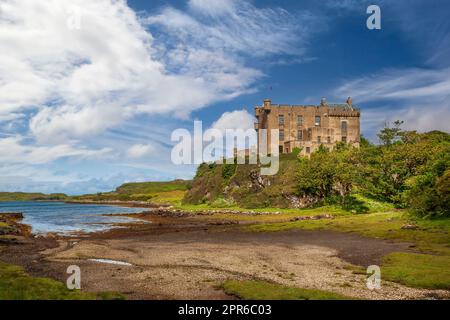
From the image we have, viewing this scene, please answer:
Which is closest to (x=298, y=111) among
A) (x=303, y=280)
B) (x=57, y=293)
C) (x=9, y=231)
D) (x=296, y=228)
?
(x=296, y=228)

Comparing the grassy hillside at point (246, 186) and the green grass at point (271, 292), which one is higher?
the grassy hillside at point (246, 186)

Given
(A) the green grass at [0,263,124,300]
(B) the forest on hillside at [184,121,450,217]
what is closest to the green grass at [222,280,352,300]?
(A) the green grass at [0,263,124,300]

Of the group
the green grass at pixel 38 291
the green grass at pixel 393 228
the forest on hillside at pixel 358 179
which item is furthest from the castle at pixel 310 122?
the green grass at pixel 38 291

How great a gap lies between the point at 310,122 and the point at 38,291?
355ft

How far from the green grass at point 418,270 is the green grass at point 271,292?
23.0ft

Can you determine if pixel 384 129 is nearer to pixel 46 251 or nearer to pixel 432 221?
pixel 432 221

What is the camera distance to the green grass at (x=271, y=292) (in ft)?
69.8

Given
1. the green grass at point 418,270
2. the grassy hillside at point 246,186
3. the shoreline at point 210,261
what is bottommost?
the shoreline at point 210,261

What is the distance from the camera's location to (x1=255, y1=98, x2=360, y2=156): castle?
119938mm

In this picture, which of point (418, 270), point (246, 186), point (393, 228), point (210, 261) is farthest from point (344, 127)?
point (418, 270)

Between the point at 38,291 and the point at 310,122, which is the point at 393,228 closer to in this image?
the point at 38,291

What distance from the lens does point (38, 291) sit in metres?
22.6

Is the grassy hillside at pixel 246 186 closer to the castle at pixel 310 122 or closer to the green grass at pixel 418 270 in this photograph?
the castle at pixel 310 122
